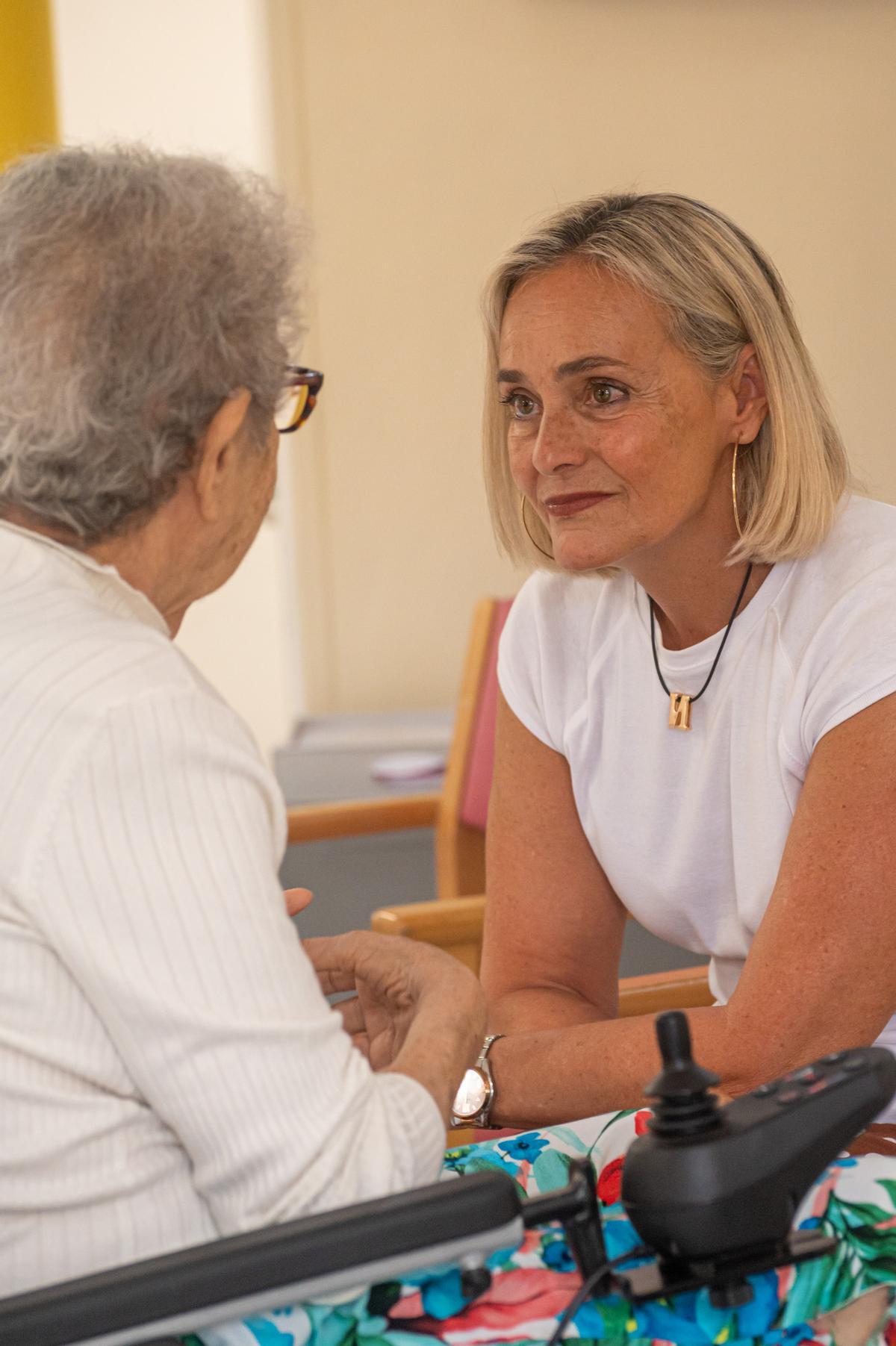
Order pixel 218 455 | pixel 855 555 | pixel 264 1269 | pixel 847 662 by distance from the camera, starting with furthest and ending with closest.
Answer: pixel 855 555 < pixel 847 662 < pixel 218 455 < pixel 264 1269

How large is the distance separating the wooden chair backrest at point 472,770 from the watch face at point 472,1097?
1228mm

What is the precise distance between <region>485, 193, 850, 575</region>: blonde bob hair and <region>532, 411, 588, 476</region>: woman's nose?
5.8 inches

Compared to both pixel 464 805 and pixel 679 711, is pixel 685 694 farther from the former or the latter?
pixel 464 805

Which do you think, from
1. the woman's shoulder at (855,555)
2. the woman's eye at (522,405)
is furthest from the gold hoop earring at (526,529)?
the woman's shoulder at (855,555)

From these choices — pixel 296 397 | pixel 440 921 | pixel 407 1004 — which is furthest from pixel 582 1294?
pixel 440 921

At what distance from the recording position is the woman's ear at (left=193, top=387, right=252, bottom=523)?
0.96 meters

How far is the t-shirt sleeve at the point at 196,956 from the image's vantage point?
0.80 m

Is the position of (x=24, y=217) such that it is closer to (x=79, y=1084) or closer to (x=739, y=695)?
(x=79, y=1084)

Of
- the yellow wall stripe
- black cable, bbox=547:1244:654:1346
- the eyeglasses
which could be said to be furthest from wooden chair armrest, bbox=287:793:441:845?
black cable, bbox=547:1244:654:1346

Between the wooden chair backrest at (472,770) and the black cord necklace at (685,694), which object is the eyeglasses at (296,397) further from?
the wooden chair backrest at (472,770)

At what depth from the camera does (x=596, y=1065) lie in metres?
1.41

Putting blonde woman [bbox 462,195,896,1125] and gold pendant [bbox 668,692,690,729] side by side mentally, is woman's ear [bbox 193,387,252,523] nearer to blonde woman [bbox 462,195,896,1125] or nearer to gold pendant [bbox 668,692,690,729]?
blonde woman [bbox 462,195,896,1125]

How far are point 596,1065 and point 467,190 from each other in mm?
2977

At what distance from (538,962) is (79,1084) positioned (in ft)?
2.98
